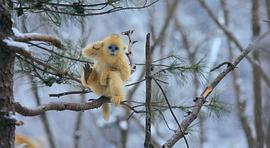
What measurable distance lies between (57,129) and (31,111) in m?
6.32

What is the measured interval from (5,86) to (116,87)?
47cm

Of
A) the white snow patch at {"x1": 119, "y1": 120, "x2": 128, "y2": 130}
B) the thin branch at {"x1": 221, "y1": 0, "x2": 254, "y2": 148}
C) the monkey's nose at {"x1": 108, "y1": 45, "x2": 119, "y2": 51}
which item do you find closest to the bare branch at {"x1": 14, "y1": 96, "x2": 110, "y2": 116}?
the monkey's nose at {"x1": 108, "y1": 45, "x2": 119, "y2": 51}

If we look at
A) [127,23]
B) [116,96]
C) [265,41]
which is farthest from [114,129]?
[116,96]

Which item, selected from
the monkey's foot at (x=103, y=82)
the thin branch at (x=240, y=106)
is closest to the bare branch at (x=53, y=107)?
the monkey's foot at (x=103, y=82)

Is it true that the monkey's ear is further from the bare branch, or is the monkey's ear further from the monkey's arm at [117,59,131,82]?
the bare branch

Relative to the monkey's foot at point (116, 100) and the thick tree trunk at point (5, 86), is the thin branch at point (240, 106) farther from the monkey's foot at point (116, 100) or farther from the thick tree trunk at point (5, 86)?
the thick tree trunk at point (5, 86)

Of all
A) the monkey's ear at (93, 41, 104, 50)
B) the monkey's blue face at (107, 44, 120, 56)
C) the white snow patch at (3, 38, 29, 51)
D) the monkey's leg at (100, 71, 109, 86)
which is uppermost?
the monkey's ear at (93, 41, 104, 50)

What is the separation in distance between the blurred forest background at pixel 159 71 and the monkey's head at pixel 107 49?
0.06 metres

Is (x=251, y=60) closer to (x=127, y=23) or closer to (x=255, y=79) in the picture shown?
(x=255, y=79)

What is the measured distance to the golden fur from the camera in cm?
190

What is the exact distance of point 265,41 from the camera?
235 centimetres

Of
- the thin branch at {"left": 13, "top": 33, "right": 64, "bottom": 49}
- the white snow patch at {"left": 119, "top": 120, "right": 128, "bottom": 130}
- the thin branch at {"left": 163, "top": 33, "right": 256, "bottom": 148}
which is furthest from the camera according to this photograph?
the white snow patch at {"left": 119, "top": 120, "right": 128, "bottom": 130}

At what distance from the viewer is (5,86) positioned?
150 cm

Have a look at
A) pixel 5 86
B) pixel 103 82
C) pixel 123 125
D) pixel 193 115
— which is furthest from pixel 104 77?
pixel 123 125
